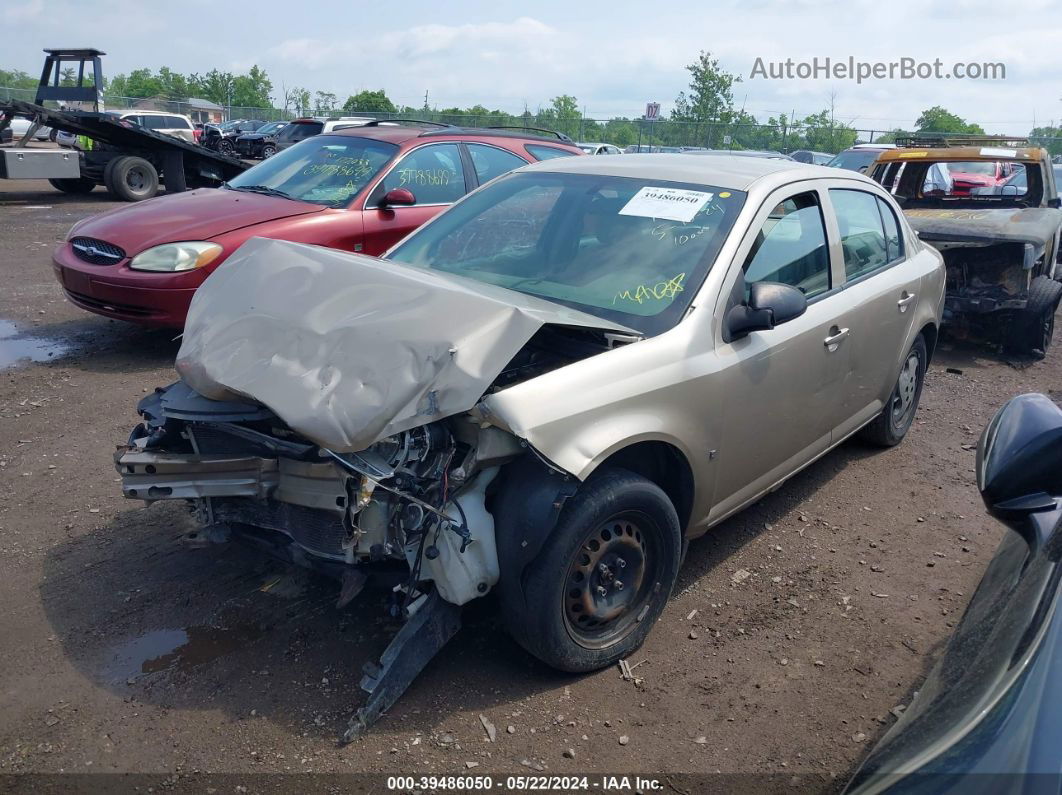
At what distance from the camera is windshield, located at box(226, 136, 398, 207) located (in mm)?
7070

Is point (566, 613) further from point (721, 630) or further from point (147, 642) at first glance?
point (147, 642)

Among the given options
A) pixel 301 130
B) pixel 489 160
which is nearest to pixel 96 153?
pixel 301 130

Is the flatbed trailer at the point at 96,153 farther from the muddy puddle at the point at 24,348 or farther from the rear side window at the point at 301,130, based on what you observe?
the muddy puddle at the point at 24,348

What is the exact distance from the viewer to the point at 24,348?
6.86 metres

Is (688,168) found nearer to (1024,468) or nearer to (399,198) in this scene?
(1024,468)

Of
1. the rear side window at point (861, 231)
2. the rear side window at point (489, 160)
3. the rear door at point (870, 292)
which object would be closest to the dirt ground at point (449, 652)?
the rear door at point (870, 292)

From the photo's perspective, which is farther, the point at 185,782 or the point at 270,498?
the point at 270,498

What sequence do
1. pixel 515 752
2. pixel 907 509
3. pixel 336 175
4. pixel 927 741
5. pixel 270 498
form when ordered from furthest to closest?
pixel 336 175
pixel 907 509
pixel 270 498
pixel 515 752
pixel 927 741

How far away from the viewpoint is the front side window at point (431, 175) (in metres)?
7.19

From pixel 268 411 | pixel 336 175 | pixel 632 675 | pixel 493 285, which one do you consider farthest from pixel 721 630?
pixel 336 175

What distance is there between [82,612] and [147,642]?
0.38 meters

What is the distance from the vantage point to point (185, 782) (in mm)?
2656

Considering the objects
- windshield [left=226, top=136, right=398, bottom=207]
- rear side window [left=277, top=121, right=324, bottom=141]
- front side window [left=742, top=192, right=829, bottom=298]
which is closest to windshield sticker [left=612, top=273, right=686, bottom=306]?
front side window [left=742, top=192, right=829, bottom=298]

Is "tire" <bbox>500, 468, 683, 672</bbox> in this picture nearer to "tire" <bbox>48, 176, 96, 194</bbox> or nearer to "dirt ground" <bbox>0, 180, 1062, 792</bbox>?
"dirt ground" <bbox>0, 180, 1062, 792</bbox>
